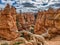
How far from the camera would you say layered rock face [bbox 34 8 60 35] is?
2.64 metres

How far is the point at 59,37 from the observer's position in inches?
102

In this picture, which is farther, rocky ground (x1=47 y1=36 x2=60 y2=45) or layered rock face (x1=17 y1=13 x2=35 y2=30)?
layered rock face (x1=17 y1=13 x2=35 y2=30)

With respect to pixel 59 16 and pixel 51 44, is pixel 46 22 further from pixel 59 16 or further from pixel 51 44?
pixel 51 44

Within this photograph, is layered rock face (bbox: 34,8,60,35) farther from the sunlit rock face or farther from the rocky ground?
the sunlit rock face

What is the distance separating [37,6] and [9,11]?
1034 mm

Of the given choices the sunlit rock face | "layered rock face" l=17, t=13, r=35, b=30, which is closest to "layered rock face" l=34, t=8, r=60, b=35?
"layered rock face" l=17, t=13, r=35, b=30

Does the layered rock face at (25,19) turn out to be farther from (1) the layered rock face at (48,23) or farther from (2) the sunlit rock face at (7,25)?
(2) the sunlit rock face at (7,25)

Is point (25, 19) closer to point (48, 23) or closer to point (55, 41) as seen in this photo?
point (48, 23)

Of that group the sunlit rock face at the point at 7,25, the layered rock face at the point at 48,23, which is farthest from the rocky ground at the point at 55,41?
the sunlit rock face at the point at 7,25

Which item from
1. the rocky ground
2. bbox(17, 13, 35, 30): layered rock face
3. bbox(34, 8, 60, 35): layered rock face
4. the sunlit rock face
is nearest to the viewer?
the rocky ground

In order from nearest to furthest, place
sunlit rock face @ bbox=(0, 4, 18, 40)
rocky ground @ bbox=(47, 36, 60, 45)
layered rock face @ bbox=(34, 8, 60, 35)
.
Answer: rocky ground @ bbox=(47, 36, 60, 45), layered rock face @ bbox=(34, 8, 60, 35), sunlit rock face @ bbox=(0, 4, 18, 40)

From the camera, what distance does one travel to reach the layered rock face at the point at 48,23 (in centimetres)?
264

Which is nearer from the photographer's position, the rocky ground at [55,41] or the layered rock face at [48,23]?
the rocky ground at [55,41]

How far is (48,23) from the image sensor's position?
9.60ft
